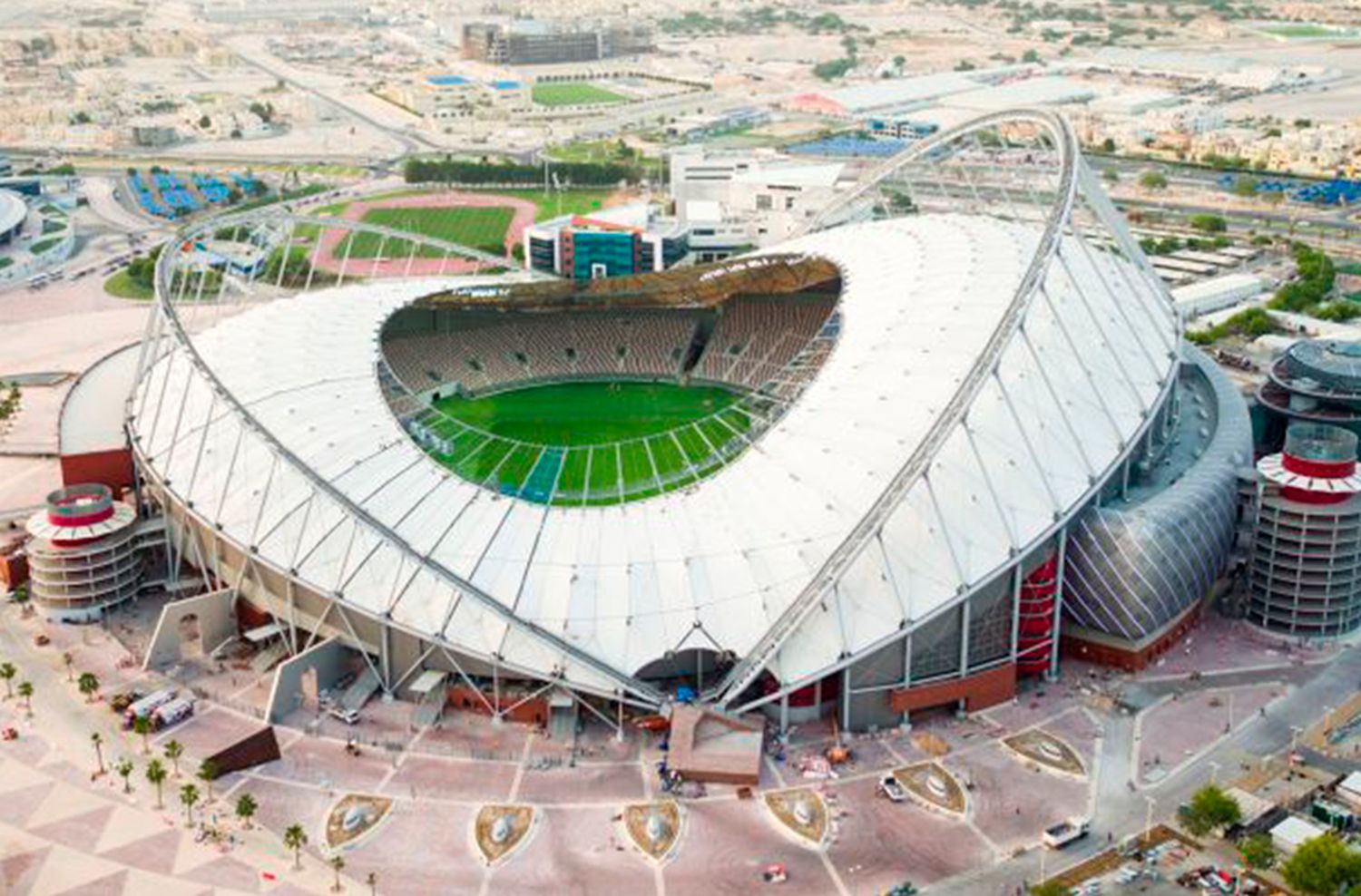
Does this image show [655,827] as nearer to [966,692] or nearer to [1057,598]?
[966,692]

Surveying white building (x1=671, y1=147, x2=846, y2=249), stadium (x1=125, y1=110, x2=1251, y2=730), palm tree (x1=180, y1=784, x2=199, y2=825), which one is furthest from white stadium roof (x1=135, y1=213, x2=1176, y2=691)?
white building (x1=671, y1=147, x2=846, y2=249)

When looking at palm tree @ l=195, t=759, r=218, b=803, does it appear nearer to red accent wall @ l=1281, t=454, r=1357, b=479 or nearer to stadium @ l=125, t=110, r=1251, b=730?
stadium @ l=125, t=110, r=1251, b=730

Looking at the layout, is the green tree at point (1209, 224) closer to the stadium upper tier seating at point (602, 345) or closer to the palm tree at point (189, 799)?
the stadium upper tier seating at point (602, 345)

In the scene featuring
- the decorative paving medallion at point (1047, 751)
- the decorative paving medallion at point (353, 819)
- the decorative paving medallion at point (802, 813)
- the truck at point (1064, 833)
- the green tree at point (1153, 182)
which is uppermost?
the green tree at point (1153, 182)

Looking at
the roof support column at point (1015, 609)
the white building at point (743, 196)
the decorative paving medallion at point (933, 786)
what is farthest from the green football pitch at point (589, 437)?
the white building at point (743, 196)

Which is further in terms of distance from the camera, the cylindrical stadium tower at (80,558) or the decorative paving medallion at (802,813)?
the cylindrical stadium tower at (80,558)

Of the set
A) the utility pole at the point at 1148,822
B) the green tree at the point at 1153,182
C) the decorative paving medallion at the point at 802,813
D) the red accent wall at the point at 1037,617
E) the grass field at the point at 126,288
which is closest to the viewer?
the utility pole at the point at 1148,822

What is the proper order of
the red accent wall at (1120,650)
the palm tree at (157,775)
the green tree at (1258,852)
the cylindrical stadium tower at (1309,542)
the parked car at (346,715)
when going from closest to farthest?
the green tree at (1258,852)
the palm tree at (157,775)
the parked car at (346,715)
the red accent wall at (1120,650)
the cylindrical stadium tower at (1309,542)

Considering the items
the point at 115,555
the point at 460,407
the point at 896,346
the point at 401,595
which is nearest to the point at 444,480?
the point at 401,595
